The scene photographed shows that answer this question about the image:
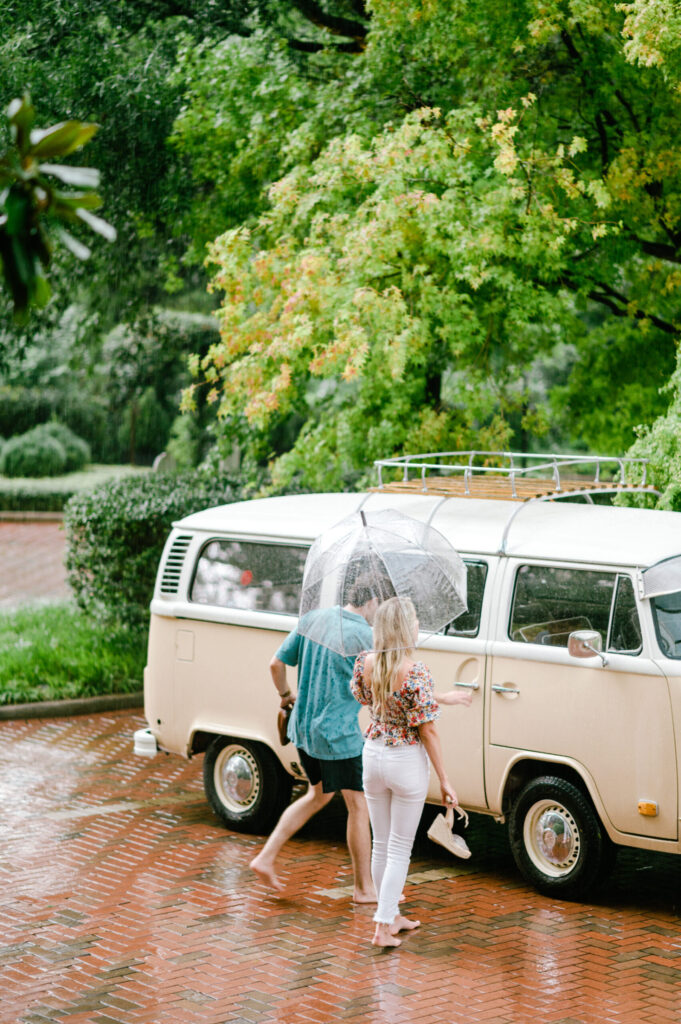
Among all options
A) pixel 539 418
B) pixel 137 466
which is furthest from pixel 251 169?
pixel 137 466

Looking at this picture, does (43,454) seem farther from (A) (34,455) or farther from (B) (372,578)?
(B) (372,578)

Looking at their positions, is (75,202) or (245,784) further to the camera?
(245,784)

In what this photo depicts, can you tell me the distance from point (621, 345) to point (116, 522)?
18.8 feet

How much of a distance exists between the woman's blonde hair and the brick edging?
725 cm

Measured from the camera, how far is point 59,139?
3240mm

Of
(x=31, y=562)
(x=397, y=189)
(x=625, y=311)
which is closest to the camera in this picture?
(x=397, y=189)

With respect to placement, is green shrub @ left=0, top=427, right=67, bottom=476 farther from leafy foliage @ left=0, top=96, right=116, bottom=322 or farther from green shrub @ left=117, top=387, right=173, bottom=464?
leafy foliage @ left=0, top=96, right=116, bottom=322

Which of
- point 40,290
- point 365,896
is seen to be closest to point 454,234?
point 365,896

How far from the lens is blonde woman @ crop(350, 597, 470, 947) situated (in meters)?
6.63

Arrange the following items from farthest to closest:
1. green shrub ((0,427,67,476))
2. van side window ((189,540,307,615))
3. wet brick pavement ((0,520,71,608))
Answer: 1. green shrub ((0,427,67,476))
2. wet brick pavement ((0,520,71,608))
3. van side window ((189,540,307,615))

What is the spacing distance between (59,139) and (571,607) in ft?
16.6

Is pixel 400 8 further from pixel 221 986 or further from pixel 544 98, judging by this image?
pixel 221 986

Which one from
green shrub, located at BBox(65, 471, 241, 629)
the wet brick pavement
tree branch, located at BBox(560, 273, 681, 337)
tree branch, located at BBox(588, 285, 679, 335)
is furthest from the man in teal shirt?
the wet brick pavement

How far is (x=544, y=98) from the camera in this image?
42.9ft
